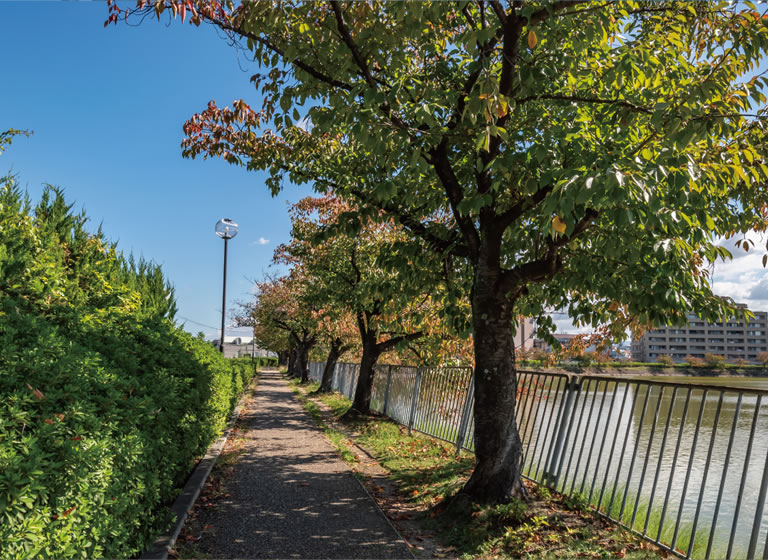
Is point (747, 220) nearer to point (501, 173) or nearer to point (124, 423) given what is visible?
point (501, 173)

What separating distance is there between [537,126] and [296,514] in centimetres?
524

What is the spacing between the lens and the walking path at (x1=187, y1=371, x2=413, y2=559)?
4691 mm

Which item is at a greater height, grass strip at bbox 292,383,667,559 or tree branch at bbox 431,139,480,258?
tree branch at bbox 431,139,480,258

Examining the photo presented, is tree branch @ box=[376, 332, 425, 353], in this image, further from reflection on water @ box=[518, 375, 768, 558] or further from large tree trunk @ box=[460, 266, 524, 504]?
large tree trunk @ box=[460, 266, 524, 504]

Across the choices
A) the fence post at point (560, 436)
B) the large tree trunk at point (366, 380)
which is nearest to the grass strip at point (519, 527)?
the fence post at point (560, 436)

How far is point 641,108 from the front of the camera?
4570 mm

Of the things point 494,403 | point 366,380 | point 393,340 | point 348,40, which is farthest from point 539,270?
point 366,380

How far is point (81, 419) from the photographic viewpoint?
8.77ft

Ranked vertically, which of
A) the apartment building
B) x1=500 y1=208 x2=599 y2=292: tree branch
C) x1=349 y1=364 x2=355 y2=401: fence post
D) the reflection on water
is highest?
the apartment building

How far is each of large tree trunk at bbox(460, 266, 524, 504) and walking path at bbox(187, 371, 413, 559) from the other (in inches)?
46.8

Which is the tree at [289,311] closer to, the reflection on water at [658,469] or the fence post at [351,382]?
the fence post at [351,382]

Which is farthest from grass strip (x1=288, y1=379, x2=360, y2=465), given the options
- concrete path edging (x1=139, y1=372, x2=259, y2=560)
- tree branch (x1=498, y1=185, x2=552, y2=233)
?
tree branch (x1=498, y1=185, x2=552, y2=233)

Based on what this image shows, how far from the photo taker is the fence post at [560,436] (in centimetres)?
621

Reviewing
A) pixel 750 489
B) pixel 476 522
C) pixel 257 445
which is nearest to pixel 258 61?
pixel 476 522
